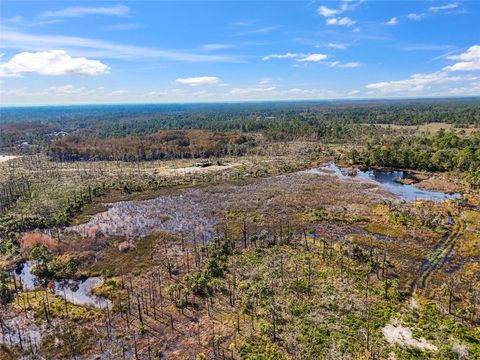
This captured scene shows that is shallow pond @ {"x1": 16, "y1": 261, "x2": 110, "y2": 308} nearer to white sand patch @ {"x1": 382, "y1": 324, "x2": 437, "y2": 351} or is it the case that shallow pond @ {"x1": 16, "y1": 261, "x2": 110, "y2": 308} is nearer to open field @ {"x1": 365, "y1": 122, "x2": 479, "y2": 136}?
white sand patch @ {"x1": 382, "y1": 324, "x2": 437, "y2": 351}

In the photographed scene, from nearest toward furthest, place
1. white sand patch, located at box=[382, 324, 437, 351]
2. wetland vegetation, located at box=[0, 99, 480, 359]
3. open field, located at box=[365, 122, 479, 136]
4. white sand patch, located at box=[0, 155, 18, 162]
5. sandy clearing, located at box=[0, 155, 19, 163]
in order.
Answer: white sand patch, located at box=[382, 324, 437, 351] < wetland vegetation, located at box=[0, 99, 480, 359] < sandy clearing, located at box=[0, 155, 19, 163] < white sand patch, located at box=[0, 155, 18, 162] < open field, located at box=[365, 122, 479, 136]

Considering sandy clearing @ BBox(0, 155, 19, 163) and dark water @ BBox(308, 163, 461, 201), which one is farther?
sandy clearing @ BBox(0, 155, 19, 163)

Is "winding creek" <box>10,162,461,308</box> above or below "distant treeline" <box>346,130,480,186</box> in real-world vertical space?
below

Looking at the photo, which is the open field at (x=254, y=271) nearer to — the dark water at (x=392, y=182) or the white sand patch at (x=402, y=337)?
the white sand patch at (x=402, y=337)

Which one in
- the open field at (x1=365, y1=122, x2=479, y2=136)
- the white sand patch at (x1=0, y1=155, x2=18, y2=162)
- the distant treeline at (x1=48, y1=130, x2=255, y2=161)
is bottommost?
the white sand patch at (x1=0, y1=155, x2=18, y2=162)

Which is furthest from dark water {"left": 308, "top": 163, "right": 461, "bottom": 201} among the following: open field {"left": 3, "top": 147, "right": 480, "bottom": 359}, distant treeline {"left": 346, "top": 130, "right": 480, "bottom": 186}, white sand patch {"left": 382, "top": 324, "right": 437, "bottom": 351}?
white sand patch {"left": 382, "top": 324, "right": 437, "bottom": 351}

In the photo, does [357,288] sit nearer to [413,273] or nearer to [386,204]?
[413,273]

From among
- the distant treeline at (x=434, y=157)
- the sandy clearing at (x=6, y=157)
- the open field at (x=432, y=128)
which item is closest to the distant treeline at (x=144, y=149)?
the sandy clearing at (x=6, y=157)
